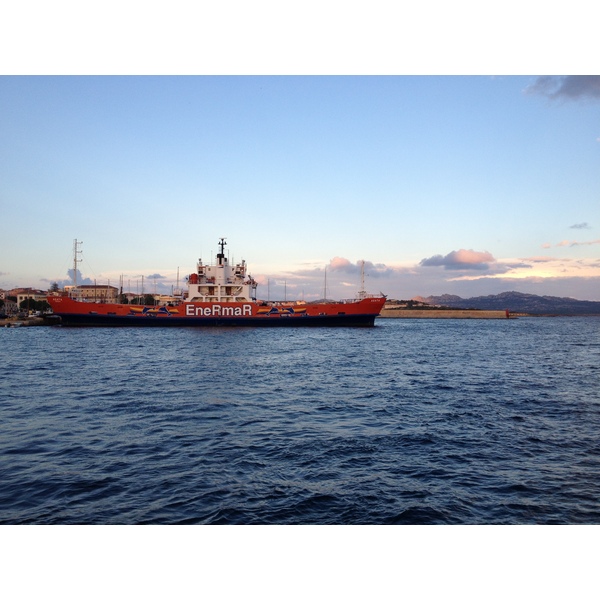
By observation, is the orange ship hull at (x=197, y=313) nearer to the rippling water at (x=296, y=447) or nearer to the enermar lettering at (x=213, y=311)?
the enermar lettering at (x=213, y=311)

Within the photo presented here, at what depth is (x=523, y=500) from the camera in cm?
740

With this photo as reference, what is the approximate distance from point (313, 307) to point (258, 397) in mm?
42460

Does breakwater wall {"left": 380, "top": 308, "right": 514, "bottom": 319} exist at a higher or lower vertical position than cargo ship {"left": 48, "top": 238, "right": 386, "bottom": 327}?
lower

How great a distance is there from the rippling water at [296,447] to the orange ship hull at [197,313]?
34135mm

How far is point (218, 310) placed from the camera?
183 feet

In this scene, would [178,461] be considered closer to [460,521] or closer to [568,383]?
[460,521]

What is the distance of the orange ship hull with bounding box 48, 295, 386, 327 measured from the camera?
55.5 metres

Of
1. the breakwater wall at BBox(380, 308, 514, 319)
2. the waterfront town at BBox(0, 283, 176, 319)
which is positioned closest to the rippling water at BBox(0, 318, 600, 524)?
the waterfront town at BBox(0, 283, 176, 319)

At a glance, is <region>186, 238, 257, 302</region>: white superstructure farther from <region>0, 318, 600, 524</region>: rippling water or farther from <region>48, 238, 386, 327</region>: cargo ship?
<region>0, 318, 600, 524</region>: rippling water

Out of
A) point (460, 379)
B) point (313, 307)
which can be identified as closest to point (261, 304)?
Result: point (313, 307)

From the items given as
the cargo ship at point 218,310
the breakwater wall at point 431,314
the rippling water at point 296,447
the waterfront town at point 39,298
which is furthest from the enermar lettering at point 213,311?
the breakwater wall at point 431,314

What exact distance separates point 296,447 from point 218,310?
47.1m

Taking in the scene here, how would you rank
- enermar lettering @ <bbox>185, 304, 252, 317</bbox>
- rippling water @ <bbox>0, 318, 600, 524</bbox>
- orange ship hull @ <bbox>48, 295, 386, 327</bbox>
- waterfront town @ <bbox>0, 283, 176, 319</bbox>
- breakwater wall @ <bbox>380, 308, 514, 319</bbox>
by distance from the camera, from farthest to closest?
1. breakwater wall @ <bbox>380, 308, 514, 319</bbox>
2. waterfront town @ <bbox>0, 283, 176, 319</bbox>
3. enermar lettering @ <bbox>185, 304, 252, 317</bbox>
4. orange ship hull @ <bbox>48, 295, 386, 327</bbox>
5. rippling water @ <bbox>0, 318, 600, 524</bbox>

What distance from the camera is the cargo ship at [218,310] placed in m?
55.8
